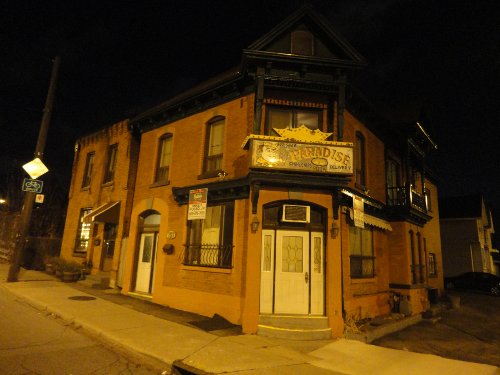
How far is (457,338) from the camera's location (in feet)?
32.0

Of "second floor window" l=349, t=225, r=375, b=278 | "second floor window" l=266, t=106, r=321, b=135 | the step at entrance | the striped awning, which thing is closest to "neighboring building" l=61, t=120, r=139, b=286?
"second floor window" l=266, t=106, r=321, b=135

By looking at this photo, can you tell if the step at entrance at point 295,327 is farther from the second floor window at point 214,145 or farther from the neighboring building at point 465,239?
the neighboring building at point 465,239

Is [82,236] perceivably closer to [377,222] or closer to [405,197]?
[377,222]

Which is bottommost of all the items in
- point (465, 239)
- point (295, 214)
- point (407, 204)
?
point (295, 214)

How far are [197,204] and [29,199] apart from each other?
7.86 meters

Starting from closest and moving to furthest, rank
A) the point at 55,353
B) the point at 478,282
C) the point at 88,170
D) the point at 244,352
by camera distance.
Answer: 1. the point at 55,353
2. the point at 244,352
3. the point at 88,170
4. the point at 478,282

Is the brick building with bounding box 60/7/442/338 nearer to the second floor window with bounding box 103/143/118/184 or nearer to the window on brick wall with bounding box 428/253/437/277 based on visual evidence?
the second floor window with bounding box 103/143/118/184

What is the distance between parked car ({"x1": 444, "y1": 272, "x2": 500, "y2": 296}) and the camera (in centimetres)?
2105

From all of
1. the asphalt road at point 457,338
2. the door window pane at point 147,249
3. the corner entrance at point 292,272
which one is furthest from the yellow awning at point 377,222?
the door window pane at point 147,249

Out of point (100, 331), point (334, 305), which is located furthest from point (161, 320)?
point (334, 305)

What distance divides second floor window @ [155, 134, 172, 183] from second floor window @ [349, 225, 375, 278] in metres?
7.00

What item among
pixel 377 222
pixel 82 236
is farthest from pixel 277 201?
pixel 82 236

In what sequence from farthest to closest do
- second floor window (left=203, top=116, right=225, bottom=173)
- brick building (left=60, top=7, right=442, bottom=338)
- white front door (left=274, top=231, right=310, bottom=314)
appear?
second floor window (left=203, top=116, right=225, bottom=173) → brick building (left=60, top=7, right=442, bottom=338) → white front door (left=274, top=231, right=310, bottom=314)

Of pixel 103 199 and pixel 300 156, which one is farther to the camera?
pixel 103 199
